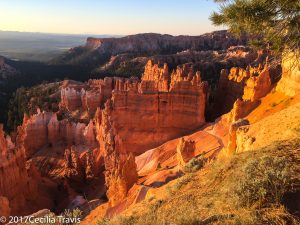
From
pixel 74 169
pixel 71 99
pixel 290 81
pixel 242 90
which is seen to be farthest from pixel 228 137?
pixel 71 99

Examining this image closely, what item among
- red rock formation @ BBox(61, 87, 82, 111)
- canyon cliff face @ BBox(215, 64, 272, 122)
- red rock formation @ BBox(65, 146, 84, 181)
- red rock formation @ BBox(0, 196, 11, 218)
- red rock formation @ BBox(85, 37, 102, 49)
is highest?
red rock formation @ BBox(85, 37, 102, 49)

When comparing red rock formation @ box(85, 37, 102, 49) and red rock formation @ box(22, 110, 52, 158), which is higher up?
red rock formation @ box(85, 37, 102, 49)

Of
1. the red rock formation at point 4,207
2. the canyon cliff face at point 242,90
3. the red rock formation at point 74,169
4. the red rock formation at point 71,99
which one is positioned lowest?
the red rock formation at point 74,169

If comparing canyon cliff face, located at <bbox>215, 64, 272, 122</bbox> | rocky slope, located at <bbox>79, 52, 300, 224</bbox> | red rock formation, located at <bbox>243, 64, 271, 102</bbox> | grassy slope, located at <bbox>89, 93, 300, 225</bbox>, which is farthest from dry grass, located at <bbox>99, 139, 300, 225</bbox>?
red rock formation, located at <bbox>243, 64, 271, 102</bbox>

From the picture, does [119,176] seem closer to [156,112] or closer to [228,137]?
[228,137]

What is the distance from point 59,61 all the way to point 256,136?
116 metres

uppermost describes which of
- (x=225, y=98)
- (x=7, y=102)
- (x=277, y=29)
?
(x=277, y=29)

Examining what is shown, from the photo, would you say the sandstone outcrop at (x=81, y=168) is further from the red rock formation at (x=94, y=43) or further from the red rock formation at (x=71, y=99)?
the red rock formation at (x=94, y=43)

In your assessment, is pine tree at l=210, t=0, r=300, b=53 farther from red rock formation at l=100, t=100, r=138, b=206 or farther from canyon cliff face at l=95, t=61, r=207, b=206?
canyon cliff face at l=95, t=61, r=207, b=206

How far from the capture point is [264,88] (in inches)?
1083

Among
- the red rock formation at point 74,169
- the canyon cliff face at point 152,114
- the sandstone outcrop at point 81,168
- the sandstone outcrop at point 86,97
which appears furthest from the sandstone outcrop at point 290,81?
the sandstone outcrop at point 86,97

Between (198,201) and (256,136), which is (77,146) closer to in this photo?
(256,136)

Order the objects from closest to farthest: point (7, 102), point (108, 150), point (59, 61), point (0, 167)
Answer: point (0, 167)
point (108, 150)
point (7, 102)
point (59, 61)

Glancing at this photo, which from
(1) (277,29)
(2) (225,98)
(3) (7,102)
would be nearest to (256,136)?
(1) (277,29)
